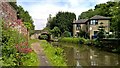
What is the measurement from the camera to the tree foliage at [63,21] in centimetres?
5268

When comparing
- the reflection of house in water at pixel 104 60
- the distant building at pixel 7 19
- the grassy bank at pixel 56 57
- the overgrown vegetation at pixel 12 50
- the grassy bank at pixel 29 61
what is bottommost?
the reflection of house in water at pixel 104 60

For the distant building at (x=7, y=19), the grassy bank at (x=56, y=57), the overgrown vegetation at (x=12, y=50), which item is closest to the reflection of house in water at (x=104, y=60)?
the grassy bank at (x=56, y=57)

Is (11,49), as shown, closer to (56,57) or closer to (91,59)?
(56,57)

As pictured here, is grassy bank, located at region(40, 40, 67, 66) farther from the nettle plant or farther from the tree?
the tree

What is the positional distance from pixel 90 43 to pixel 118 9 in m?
12.1

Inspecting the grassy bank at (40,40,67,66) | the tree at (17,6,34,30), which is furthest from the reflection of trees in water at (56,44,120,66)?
the tree at (17,6,34,30)

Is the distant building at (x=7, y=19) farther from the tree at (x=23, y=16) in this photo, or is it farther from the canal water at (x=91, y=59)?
the tree at (x=23, y=16)

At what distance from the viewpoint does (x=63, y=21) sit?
5341 centimetres

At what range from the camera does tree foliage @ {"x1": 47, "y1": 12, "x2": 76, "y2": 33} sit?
52.7 m

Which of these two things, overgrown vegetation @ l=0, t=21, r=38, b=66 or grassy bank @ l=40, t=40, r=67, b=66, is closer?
overgrown vegetation @ l=0, t=21, r=38, b=66

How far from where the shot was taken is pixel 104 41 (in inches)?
1201

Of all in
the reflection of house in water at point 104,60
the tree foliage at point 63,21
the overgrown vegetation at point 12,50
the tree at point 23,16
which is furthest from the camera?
the tree foliage at point 63,21

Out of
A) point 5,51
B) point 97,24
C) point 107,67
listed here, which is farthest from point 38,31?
point 5,51

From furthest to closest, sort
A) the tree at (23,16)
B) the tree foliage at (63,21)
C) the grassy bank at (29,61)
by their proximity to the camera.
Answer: the tree foliage at (63,21), the tree at (23,16), the grassy bank at (29,61)
